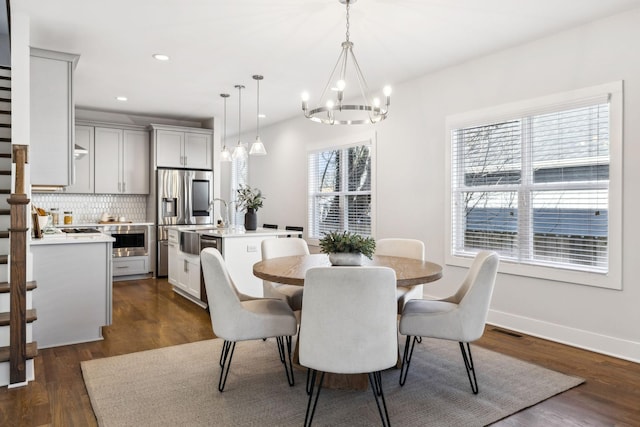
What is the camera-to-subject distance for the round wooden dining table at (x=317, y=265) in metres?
2.45

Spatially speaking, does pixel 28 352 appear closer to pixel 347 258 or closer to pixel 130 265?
pixel 347 258

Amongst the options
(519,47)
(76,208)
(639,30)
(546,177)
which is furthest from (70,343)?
(639,30)

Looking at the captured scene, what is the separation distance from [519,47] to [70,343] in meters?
4.65

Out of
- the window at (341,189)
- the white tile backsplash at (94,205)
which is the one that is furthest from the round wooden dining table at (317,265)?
the white tile backsplash at (94,205)

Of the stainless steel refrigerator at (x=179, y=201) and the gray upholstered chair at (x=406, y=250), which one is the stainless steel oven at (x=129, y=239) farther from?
the gray upholstered chair at (x=406, y=250)

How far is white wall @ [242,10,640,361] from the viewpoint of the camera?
3281mm

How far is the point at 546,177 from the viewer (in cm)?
384

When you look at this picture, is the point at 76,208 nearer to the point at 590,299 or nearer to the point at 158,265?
the point at 158,265

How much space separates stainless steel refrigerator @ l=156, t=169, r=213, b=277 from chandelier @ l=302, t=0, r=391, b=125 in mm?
2339

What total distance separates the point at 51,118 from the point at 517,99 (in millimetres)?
4201

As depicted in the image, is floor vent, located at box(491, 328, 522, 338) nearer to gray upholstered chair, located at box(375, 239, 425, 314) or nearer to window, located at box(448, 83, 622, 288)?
window, located at box(448, 83, 622, 288)

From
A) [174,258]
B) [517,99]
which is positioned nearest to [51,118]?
[174,258]

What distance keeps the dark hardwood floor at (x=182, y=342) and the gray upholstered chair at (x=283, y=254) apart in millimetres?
782

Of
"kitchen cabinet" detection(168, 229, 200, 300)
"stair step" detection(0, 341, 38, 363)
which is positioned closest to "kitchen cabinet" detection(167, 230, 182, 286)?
"kitchen cabinet" detection(168, 229, 200, 300)
